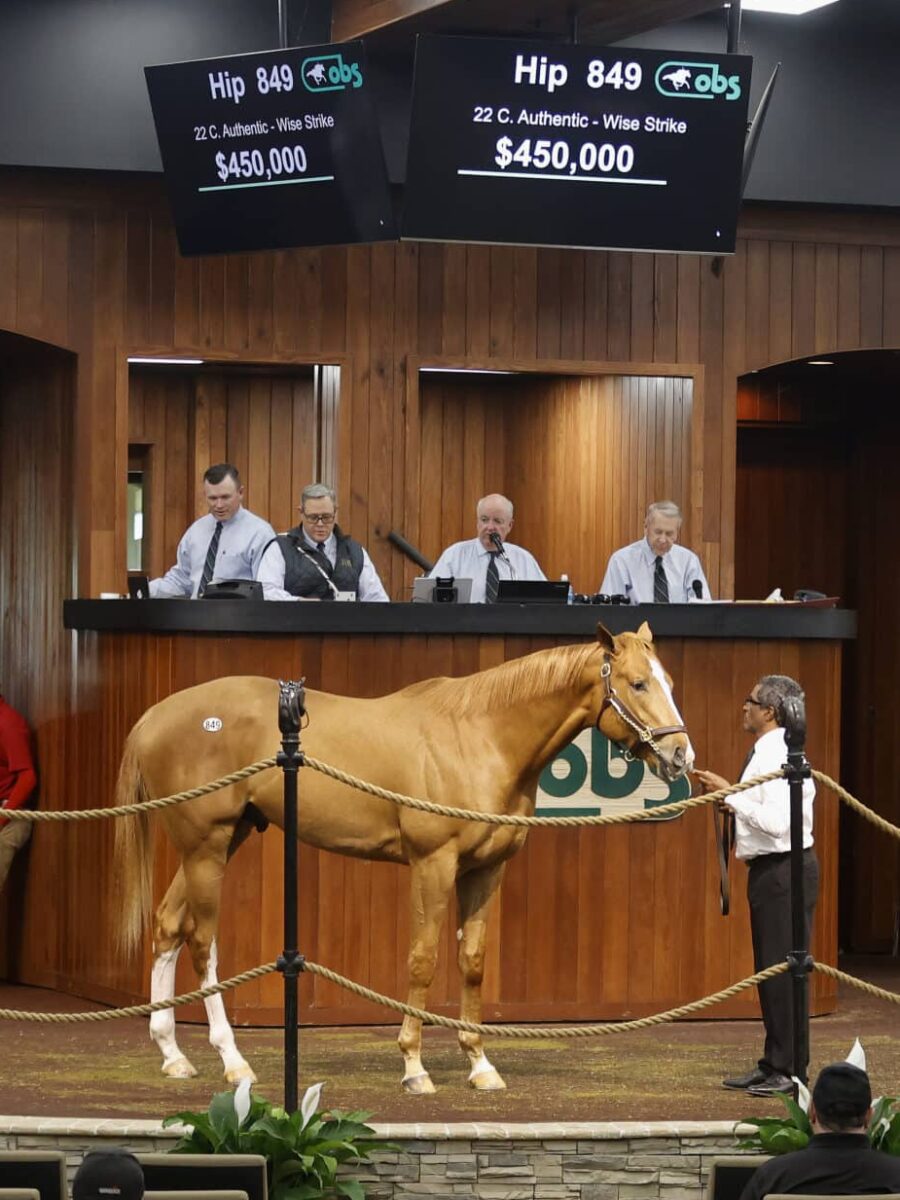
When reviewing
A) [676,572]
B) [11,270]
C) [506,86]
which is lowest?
[676,572]

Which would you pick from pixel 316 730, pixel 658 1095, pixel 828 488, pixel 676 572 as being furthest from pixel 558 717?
pixel 828 488

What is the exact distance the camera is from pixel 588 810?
25.2ft

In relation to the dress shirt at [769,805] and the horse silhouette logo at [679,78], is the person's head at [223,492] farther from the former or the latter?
the dress shirt at [769,805]

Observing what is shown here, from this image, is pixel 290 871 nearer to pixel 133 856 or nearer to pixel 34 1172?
pixel 133 856

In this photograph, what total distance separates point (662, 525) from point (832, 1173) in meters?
4.71

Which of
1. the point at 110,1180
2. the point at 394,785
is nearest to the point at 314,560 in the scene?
the point at 394,785

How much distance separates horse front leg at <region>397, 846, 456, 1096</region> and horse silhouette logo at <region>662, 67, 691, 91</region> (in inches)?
142

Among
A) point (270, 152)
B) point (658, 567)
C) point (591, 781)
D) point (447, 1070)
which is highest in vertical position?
point (270, 152)

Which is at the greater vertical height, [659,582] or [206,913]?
[659,582]

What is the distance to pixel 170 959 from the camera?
658 centimetres

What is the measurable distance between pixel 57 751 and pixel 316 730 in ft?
8.41

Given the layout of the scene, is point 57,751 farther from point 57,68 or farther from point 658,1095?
point 658,1095

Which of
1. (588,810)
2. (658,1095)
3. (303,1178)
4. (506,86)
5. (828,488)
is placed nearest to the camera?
(303,1178)

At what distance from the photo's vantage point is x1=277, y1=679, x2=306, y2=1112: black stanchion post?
18.3 ft
